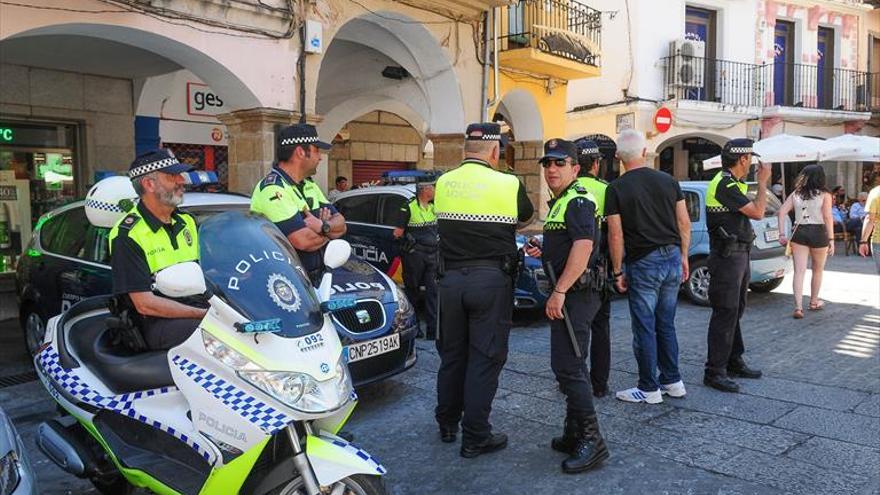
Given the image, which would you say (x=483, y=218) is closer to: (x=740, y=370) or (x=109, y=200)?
(x=109, y=200)

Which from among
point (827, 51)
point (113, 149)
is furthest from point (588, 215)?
point (827, 51)

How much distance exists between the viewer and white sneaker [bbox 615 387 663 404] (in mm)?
4953

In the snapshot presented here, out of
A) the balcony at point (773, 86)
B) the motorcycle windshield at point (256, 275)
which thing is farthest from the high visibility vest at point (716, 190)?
the balcony at point (773, 86)

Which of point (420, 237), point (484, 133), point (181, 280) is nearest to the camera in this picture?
point (181, 280)

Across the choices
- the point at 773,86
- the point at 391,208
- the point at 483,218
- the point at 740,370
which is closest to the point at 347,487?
the point at 483,218

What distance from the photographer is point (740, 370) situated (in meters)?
5.65

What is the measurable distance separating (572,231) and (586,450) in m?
1.21

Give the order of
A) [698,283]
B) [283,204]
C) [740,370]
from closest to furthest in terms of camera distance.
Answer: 1. [283,204]
2. [740,370]
3. [698,283]

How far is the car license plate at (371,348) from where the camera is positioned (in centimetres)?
464

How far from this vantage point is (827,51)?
20.7m

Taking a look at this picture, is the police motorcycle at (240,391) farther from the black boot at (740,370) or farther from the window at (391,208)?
the window at (391,208)

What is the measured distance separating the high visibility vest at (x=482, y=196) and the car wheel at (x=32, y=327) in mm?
4154

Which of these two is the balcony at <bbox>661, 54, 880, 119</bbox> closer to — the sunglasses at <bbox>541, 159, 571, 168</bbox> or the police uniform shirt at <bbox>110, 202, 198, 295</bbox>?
the sunglasses at <bbox>541, 159, 571, 168</bbox>

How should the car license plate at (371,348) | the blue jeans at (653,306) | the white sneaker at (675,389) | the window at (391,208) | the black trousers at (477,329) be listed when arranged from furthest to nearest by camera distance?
1. the window at (391,208)
2. the white sneaker at (675,389)
3. the blue jeans at (653,306)
4. the car license plate at (371,348)
5. the black trousers at (477,329)
